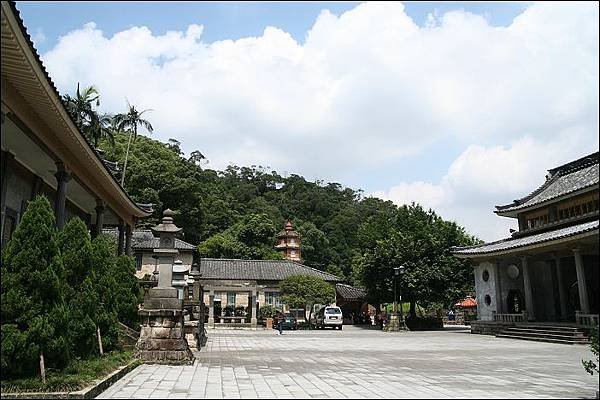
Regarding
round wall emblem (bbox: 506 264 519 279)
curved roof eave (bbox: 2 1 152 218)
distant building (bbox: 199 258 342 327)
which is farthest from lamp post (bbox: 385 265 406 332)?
curved roof eave (bbox: 2 1 152 218)

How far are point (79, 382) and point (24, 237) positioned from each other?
Answer: 2.31m

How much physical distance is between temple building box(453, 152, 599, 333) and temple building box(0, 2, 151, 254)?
1768 cm

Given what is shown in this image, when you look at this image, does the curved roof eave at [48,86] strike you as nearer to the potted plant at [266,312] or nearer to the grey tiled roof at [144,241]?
the grey tiled roof at [144,241]

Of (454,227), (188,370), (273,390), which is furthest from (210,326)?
(273,390)

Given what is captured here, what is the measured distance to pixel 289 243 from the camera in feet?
197

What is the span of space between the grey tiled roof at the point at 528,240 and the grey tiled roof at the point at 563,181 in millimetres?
1684

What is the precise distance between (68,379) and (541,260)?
24064 millimetres

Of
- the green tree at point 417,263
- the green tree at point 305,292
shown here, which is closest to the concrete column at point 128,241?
the green tree at point 417,263

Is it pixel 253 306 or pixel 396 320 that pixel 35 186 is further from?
pixel 253 306

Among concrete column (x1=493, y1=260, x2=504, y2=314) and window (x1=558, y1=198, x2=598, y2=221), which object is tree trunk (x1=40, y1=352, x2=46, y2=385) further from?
concrete column (x1=493, y1=260, x2=504, y2=314)

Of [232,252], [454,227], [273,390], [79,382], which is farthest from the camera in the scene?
[232,252]

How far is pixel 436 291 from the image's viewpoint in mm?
31625

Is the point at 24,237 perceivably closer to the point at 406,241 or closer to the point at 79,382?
the point at 79,382

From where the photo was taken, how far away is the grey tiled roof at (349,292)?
42906 millimetres
